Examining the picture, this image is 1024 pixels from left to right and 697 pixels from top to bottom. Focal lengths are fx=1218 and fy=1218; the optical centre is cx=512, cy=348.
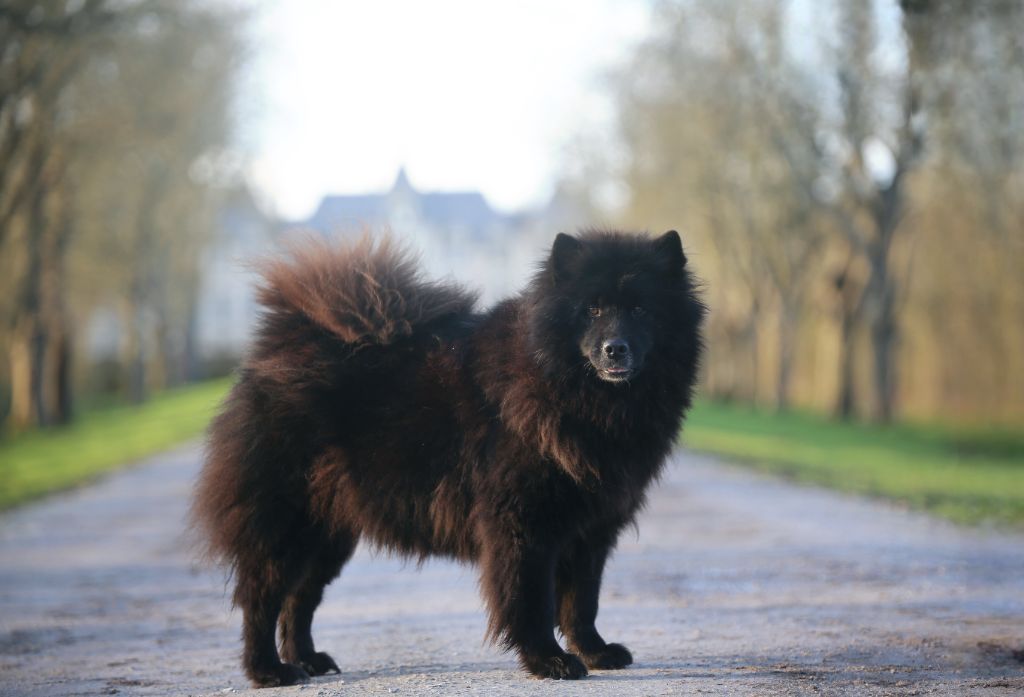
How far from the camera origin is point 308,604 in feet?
22.1

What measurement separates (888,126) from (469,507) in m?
28.0

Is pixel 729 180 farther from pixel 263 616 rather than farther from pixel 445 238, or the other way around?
pixel 445 238

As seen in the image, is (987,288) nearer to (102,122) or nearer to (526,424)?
(102,122)

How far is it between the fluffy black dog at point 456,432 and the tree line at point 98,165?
14.7 metres

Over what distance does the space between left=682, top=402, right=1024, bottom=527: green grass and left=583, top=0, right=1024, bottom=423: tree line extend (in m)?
3.94

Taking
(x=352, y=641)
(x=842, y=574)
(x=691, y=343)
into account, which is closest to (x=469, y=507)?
(x=691, y=343)

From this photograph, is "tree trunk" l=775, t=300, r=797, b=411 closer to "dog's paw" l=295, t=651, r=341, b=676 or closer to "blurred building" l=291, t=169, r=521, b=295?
"dog's paw" l=295, t=651, r=341, b=676

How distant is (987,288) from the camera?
126ft

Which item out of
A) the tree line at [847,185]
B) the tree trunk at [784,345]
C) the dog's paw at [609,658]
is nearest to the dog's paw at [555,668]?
the dog's paw at [609,658]

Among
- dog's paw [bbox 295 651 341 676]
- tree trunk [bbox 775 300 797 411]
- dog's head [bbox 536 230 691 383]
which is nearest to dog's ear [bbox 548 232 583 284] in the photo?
dog's head [bbox 536 230 691 383]

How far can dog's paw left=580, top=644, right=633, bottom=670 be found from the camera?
6.20 m

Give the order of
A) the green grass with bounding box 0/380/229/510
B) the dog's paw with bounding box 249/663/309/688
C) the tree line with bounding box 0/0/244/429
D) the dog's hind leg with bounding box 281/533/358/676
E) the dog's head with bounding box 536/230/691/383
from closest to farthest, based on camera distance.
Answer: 1. the dog's head with bounding box 536/230/691/383
2. the dog's paw with bounding box 249/663/309/688
3. the dog's hind leg with bounding box 281/533/358/676
4. the green grass with bounding box 0/380/229/510
5. the tree line with bounding box 0/0/244/429

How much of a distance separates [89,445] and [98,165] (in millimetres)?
8352

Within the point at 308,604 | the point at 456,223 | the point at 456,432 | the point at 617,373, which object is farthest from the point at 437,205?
the point at 617,373
